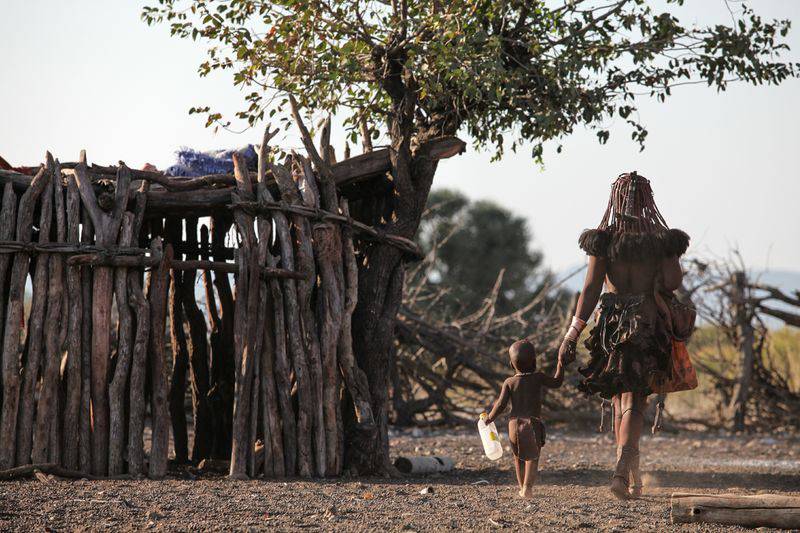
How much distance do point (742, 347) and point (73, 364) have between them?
8702 millimetres

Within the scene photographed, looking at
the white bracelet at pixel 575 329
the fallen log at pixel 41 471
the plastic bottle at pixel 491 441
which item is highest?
the white bracelet at pixel 575 329

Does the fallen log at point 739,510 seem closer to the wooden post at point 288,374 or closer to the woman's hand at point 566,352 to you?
the woman's hand at point 566,352

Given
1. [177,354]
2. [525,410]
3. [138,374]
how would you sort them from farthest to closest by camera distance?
[177,354], [138,374], [525,410]

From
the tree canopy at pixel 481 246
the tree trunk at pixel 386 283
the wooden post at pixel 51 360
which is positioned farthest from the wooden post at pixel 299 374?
the tree canopy at pixel 481 246

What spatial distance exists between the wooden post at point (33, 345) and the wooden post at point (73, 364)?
0.53 ft

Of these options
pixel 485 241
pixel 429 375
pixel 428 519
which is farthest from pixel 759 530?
pixel 485 241

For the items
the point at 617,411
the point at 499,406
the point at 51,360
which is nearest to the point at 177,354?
the point at 51,360

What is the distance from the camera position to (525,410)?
661 cm

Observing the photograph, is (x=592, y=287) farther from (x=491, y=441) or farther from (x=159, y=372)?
(x=159, y=372)

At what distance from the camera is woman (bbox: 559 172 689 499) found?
Answer: 654cm

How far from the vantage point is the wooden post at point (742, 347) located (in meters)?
12.7

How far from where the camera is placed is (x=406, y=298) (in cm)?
1313

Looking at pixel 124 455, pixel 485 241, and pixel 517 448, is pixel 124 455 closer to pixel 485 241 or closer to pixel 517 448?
pixel 517 448

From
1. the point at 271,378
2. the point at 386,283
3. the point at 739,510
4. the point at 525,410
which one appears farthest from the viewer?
the point at 386,283
